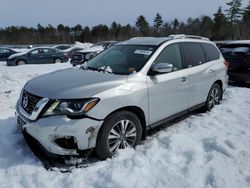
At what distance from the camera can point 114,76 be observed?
148 inches

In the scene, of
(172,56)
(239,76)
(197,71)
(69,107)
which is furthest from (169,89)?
(239,76)

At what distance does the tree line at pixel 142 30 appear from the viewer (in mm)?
56312

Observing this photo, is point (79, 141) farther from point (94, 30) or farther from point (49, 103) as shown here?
point (94, 30)

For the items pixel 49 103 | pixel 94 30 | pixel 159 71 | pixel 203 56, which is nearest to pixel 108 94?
pixel 49 103

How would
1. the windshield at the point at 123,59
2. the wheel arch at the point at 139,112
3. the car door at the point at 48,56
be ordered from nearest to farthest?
the wheel arch at the point at 139,112, the windshield at the point at 123,59, the car door at the point at 48,56

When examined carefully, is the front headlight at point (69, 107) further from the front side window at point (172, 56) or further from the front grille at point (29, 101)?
the front side window at point (172, 56)

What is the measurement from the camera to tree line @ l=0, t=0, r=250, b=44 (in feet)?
185

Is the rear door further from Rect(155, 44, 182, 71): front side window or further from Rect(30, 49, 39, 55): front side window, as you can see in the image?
Rect(155, 44, 182, 71): front side window

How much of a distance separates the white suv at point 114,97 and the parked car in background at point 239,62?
11.2 ft

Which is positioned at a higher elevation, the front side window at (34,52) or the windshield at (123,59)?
the windshield at (123,59)

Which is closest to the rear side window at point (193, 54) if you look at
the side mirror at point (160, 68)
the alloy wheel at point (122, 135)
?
the side mirror at point (160, 68)

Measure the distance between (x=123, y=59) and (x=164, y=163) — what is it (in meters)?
1.87

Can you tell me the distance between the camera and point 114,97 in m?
3.42

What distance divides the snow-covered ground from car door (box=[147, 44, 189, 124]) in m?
0.44
